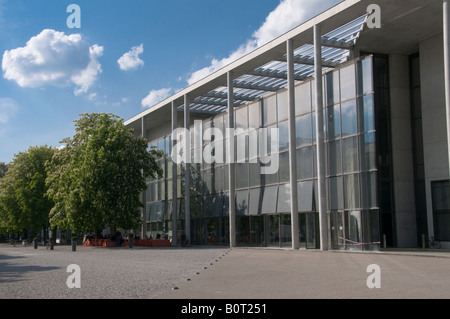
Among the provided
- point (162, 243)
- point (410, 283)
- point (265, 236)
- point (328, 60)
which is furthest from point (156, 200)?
point (410, 283)

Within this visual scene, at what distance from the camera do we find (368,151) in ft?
95.1

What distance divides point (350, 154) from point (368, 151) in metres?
1.40

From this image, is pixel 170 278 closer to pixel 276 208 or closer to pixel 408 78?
pixel 276 208

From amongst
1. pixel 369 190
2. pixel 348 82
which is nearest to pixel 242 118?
pixel 348 82

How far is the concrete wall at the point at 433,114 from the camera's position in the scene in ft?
106

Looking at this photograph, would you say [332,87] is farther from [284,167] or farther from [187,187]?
[187,187]

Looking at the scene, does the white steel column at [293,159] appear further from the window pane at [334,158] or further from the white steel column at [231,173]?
the white steel column at [231,173]

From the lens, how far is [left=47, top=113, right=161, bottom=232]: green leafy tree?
42.2 m

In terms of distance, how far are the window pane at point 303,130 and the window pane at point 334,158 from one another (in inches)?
77.5

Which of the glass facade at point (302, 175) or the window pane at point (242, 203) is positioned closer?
the glass facade at point (302, 175)

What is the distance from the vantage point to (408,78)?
116 feet

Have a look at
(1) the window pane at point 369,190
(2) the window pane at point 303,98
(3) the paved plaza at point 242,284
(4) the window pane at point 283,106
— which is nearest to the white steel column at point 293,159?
(2) the window pane at point 303,98

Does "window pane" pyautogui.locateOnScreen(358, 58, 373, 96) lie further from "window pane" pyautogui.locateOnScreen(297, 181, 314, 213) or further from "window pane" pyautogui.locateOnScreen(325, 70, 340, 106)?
"window pane" pyautogui.locateOnScreen(297, 181, 314, 213)

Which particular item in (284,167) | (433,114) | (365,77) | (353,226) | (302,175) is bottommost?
(353,226)
